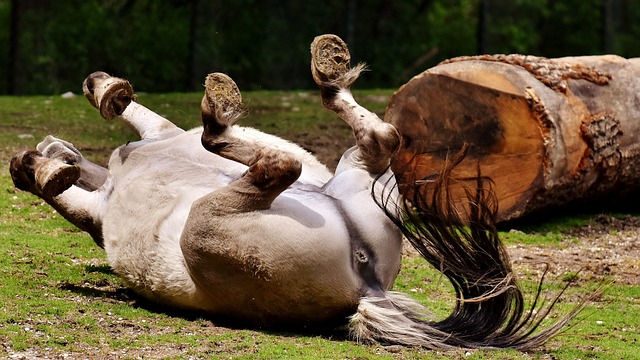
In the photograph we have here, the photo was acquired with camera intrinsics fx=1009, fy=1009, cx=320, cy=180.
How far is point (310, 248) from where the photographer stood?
3799 millimetres

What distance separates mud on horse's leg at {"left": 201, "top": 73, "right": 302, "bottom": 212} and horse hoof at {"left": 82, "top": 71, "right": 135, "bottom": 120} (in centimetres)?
126

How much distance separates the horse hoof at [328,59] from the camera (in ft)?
15.3

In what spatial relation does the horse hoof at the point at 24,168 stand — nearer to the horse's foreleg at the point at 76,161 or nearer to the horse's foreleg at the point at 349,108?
the horse's foreleg at the point at 76,161

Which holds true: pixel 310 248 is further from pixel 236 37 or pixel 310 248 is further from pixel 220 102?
pixel 236 37

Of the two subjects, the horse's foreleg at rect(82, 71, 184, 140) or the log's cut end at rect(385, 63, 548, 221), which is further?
the log's cut end at rect(385, 63, 548, 221)

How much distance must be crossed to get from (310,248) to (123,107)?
1958mm

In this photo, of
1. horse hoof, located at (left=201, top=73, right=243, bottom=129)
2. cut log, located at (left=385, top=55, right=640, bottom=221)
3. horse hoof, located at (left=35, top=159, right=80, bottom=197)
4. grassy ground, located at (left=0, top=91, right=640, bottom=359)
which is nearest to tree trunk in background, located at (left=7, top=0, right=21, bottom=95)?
grassy ground, located at (left=0, top=91, right=640, bottom=359)

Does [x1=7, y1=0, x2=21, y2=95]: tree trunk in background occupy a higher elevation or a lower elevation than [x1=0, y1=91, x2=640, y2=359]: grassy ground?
lower

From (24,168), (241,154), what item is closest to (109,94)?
(24,168)

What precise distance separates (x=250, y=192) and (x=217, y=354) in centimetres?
64

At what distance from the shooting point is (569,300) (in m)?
5.00

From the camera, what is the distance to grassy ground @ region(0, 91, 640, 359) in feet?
12.0

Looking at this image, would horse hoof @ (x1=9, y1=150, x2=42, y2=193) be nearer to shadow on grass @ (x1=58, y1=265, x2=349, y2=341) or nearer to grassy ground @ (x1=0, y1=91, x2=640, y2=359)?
grassy ground @ (x1=0, y1=91, x2=640, y2=359)

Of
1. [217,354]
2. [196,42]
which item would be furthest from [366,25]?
[217,354]
